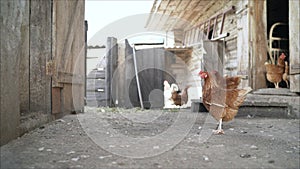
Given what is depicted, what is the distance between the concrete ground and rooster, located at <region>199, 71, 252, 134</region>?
0.69 ft

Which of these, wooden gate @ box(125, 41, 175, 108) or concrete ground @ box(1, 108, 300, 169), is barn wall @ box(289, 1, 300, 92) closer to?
concrete ground @ box(1, 108, 300, 169)

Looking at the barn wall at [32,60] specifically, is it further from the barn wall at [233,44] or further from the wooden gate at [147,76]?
the barn wall at [233,44]

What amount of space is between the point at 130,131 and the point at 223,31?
5.35 m

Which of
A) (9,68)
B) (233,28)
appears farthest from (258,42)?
(9,68)

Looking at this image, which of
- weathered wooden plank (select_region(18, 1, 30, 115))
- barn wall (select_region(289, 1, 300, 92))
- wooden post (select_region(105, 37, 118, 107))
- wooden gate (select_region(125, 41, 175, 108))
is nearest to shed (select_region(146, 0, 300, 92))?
barn wall (select_region(289, 1, 300, 92))

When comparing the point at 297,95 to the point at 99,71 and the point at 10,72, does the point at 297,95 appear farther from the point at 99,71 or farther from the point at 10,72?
the point at 99,71

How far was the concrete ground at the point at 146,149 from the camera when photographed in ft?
4.74

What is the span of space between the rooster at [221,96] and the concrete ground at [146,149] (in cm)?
21

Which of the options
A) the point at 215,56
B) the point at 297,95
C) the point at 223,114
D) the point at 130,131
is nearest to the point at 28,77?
the point at 130,131

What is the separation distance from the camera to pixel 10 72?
1.78m

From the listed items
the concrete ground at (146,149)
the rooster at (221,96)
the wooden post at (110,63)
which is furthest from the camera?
the wooden post at (110,63)

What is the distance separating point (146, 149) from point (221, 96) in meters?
1.20

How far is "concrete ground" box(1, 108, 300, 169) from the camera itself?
144cm

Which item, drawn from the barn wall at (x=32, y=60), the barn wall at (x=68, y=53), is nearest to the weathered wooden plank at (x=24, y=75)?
the barn wall at (x=32, y=60)
